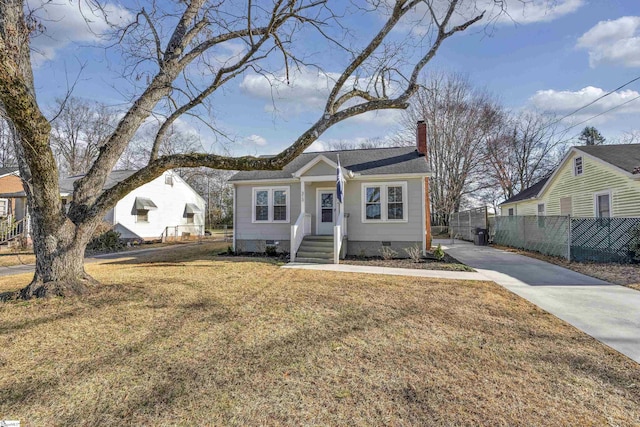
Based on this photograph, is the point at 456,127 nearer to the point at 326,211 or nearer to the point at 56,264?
the point at 326,211

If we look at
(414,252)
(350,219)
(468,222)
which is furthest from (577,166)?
(350,219)

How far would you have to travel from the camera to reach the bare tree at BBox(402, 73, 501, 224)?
26.3 m

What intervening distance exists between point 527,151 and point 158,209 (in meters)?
33.5

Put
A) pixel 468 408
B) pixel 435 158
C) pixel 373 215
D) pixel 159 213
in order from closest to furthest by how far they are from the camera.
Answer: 1. pixel 468 408
2. pixel 373 215
3. pixel 159 213
4. pixel 435 158

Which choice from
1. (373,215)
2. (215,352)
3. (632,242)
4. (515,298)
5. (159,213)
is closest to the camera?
(215,352)

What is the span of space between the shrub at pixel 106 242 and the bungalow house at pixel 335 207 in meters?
7.91

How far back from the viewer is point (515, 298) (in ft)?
20.0

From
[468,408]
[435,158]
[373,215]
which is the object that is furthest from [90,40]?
[435,158]

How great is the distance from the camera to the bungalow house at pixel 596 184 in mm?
11500

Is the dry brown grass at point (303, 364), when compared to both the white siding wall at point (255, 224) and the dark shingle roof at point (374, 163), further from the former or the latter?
the white siding wall at point (255, 224)

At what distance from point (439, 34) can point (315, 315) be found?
7.79 meters

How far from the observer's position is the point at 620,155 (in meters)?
12.9

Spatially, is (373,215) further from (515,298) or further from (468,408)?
(468,408)

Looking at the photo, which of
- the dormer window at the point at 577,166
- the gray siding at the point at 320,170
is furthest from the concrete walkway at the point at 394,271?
the dormer window at the point at 577,166
